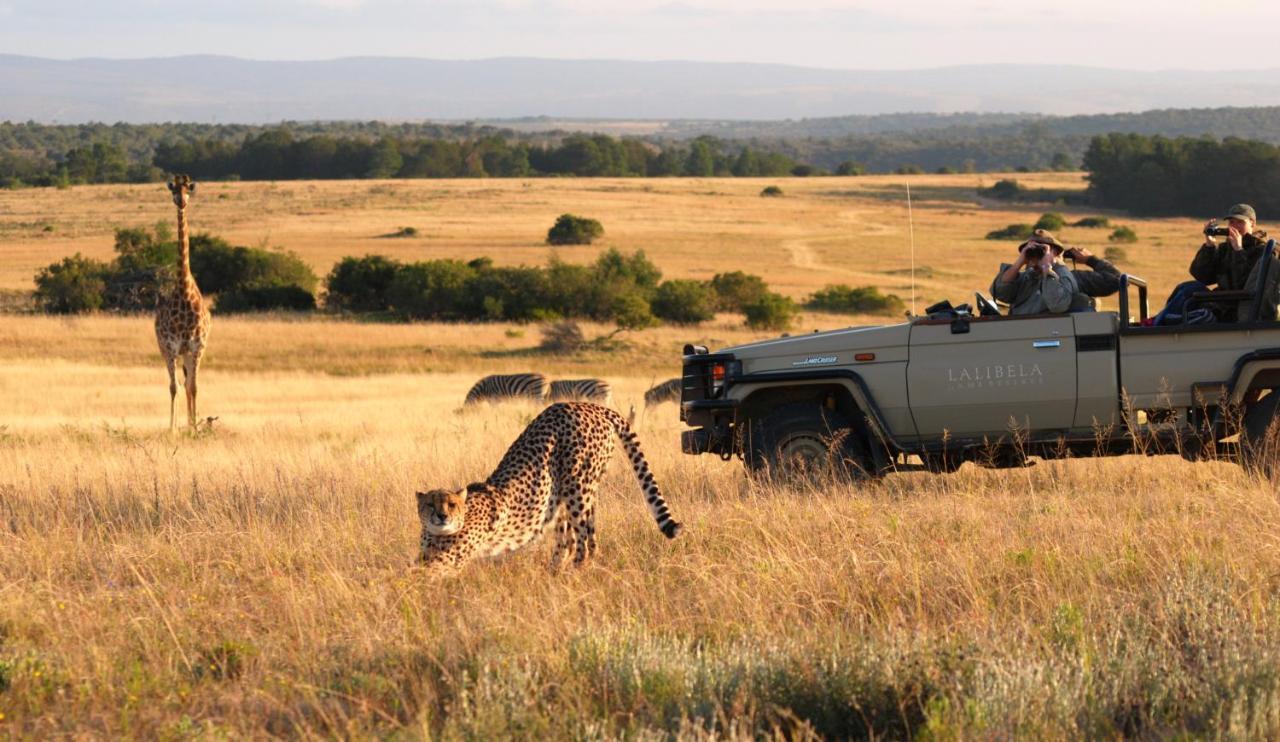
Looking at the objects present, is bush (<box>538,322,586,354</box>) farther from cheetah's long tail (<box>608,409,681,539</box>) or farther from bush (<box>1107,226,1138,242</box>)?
bush (<box>1107,226,1138,242</box>)

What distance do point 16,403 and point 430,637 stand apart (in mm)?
16584

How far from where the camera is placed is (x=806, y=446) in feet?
32.4

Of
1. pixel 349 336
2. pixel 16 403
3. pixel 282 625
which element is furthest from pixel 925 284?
pixel 282 625

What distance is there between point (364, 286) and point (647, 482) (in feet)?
106

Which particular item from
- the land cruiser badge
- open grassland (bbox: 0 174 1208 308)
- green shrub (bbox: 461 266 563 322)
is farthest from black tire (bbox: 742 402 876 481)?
open grassland (bbox: 0 174 1208 308)

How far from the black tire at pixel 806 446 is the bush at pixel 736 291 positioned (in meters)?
29.7

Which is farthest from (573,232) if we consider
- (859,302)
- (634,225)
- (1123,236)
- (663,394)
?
(663,394)

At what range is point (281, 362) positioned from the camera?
1116 inches

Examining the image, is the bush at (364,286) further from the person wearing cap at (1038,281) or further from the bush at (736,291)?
the person wearing cap at (1038,281)

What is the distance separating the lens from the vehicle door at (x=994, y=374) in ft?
30.9

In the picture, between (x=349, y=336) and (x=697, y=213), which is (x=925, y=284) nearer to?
(x=349, y=336)

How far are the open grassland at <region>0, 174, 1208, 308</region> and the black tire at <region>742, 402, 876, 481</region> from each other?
32.9 m

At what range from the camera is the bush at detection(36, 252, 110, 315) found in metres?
37.4

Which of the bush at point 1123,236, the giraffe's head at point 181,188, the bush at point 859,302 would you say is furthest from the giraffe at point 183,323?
the bush at point 1123,236
